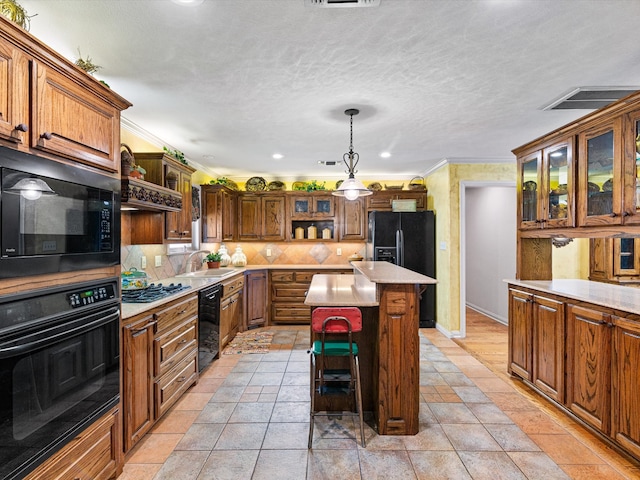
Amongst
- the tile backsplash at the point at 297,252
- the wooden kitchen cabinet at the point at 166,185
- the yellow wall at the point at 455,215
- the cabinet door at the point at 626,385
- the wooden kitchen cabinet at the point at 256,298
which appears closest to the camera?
the cabinet door at the point at 626,385

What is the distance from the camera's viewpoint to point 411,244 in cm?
539

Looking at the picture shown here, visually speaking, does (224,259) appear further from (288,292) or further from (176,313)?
(176,313)

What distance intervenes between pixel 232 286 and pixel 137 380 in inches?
90.7

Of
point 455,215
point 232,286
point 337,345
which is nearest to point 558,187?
point 455,215

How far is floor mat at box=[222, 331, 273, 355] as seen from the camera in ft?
14.0

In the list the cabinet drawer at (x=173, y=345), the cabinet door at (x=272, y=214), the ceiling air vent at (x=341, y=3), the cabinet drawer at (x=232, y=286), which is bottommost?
the cabinet drawer at (x=173, y=345)

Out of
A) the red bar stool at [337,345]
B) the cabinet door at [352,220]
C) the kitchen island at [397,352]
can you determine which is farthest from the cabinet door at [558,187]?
the cabinet door at [352,220]

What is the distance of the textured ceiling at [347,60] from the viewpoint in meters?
1.77

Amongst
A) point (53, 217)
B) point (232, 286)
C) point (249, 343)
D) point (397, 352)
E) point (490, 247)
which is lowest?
point (249, 343)

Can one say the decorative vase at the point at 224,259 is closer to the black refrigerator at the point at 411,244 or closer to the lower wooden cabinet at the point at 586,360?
the black refrigerator at the point at 411,244

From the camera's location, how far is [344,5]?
1.67 m

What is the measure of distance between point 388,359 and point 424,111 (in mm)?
2173

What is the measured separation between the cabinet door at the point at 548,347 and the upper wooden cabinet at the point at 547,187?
2.28 feet

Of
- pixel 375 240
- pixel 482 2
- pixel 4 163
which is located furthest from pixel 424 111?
pixel 4 163
